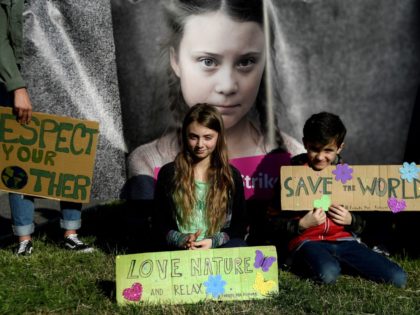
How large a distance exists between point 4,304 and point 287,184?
5.62ft

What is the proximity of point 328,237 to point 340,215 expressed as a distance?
7.7 inches

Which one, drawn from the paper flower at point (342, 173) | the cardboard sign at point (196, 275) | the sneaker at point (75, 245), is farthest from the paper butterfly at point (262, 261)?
the sneaker at point (75, 245)

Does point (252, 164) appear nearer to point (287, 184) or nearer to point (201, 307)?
point (287, 184)

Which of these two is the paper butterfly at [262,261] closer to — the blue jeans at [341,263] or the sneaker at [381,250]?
the blue jeans at [341,263]

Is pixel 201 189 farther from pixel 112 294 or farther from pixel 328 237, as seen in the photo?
pixel 328 237

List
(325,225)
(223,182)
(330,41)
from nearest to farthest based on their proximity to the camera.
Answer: (223,182), (325,225), (330,41)

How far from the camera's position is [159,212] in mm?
3541

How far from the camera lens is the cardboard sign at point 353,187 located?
11.8ft

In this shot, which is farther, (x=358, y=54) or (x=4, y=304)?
(x=358, y=54)

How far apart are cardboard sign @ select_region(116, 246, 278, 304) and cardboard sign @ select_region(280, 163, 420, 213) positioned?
0.61 m

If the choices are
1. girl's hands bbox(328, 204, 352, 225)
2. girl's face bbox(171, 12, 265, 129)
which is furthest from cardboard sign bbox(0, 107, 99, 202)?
girl's hands bbox(328, 204, 352, 225)

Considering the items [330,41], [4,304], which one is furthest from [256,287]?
[330,41]

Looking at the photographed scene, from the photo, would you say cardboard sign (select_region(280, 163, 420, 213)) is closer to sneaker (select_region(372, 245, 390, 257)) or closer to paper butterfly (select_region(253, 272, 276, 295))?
sneaker (select_region(372, 245, 390, 257))

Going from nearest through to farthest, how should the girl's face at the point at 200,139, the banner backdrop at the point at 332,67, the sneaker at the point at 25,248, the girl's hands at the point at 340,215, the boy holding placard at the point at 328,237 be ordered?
the girl's face at the point at 200,139 → the boy holding placard at the point at 328,237 → the girl's hands at the point at 340,215 → the sneaker at the point at 25,248 → the banner backdrop at the point at 332,67
